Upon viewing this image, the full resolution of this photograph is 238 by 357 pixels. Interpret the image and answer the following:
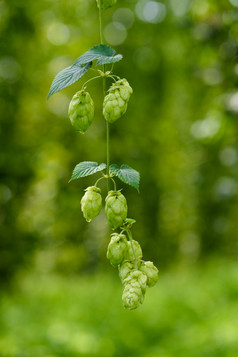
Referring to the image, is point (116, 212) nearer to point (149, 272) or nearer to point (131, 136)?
point (149, 272)

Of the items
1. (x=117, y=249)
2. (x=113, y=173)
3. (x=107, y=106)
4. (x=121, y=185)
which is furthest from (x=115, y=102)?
(x=121, y=185)

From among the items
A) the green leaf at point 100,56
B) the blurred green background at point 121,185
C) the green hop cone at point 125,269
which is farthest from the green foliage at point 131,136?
the green hop cone at point 125,269

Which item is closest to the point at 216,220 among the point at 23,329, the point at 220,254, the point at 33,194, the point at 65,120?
the point at 220,254

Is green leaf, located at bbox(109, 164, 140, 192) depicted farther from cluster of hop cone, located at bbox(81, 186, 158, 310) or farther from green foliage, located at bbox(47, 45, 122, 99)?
green foliage, located at bbox(47, 45, 122, 99)

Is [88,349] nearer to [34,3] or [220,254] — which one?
[34,3]

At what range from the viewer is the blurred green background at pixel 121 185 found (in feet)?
9.93

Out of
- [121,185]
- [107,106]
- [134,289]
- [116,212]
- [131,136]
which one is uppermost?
[131,136]

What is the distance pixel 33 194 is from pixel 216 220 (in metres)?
4.10

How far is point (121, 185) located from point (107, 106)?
19.7 feet

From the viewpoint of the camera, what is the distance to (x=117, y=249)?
70 cm

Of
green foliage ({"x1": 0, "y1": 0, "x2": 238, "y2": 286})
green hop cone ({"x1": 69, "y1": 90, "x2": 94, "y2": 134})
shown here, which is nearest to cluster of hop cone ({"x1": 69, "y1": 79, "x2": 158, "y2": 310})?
green hop cone ({"x1": 69, "y1": 90, "x2": 94, "y2": 134})

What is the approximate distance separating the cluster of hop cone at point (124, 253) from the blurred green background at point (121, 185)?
3.33 feet

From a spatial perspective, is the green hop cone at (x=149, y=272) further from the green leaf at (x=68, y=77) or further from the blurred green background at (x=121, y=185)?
the blurred green background at (x=121, y=185)

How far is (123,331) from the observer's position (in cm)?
380
